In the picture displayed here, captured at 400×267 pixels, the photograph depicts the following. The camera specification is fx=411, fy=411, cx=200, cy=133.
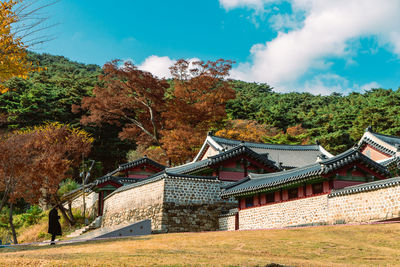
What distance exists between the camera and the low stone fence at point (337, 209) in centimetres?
1909

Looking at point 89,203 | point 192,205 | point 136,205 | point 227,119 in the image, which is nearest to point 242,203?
point 192,205

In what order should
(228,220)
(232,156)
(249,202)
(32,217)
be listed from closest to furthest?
1. (249,202)
2. (228,220)
3. (232,156)
4. (32,217)

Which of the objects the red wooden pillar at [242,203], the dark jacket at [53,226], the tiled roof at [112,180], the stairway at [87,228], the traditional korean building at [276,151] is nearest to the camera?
the dark jacket at [53,226]

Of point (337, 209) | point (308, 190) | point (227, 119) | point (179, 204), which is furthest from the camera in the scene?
point (227, 119)

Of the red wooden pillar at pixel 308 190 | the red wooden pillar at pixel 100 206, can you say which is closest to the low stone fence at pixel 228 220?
the red wooden pillar at pixel 308 190

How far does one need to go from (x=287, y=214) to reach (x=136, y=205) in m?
10.6

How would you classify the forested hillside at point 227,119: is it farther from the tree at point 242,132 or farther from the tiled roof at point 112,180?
the tiled roof at point 112,180

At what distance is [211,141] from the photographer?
37.9m

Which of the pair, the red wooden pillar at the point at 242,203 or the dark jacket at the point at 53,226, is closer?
the dark jacket at the point at 53,226

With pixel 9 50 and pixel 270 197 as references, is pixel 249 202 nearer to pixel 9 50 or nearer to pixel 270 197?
pixel 270 197

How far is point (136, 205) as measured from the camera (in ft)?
93.2

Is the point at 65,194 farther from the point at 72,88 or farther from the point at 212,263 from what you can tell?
the point at 212,263

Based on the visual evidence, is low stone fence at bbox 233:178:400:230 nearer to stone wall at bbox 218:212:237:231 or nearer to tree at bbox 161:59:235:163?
stone wall at bbox 218:212:237:231

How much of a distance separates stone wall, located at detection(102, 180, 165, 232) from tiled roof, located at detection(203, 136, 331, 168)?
10888mm
